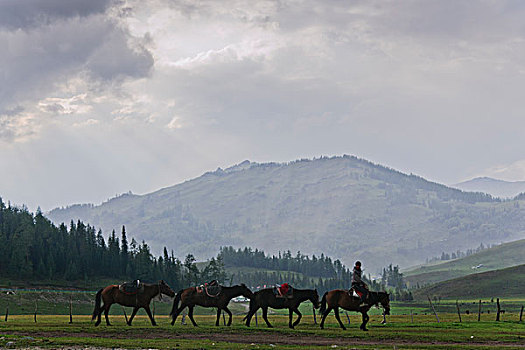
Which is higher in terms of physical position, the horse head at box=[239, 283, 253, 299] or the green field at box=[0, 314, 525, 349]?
the horse head at box=[239, 283, 253, 299]

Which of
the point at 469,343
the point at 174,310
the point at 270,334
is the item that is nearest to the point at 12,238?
the point at 174,310

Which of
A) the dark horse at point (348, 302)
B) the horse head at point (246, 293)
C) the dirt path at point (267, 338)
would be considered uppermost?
the horse head at point (246, 293)

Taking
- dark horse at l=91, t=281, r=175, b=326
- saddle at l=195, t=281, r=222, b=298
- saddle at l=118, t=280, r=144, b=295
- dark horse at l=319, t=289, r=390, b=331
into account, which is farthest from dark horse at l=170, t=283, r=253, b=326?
dark horse at l=319, t=289, r=390, b=331

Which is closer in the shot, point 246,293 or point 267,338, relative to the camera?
point 267,338

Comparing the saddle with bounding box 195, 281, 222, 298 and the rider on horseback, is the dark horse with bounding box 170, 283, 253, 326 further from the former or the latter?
the rider on horseback

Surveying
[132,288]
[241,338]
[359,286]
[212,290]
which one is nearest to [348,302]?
[359,286]

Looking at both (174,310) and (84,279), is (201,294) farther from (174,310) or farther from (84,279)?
(84,279)

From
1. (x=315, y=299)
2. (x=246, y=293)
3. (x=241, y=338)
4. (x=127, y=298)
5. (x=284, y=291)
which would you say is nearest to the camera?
(x=241, y=338)

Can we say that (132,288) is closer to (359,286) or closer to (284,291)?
(284,291)

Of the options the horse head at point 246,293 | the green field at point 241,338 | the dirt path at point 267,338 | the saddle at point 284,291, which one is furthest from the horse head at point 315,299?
the dirt path at point 267,338

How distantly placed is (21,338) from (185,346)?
11305mm

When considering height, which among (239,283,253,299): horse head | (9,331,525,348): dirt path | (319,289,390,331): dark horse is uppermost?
(239,283,253,299): horse head

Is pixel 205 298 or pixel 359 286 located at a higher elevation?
pixel 359 286

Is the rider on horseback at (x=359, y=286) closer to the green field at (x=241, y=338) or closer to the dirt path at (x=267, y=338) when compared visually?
the green field at (x=241, y=338)
